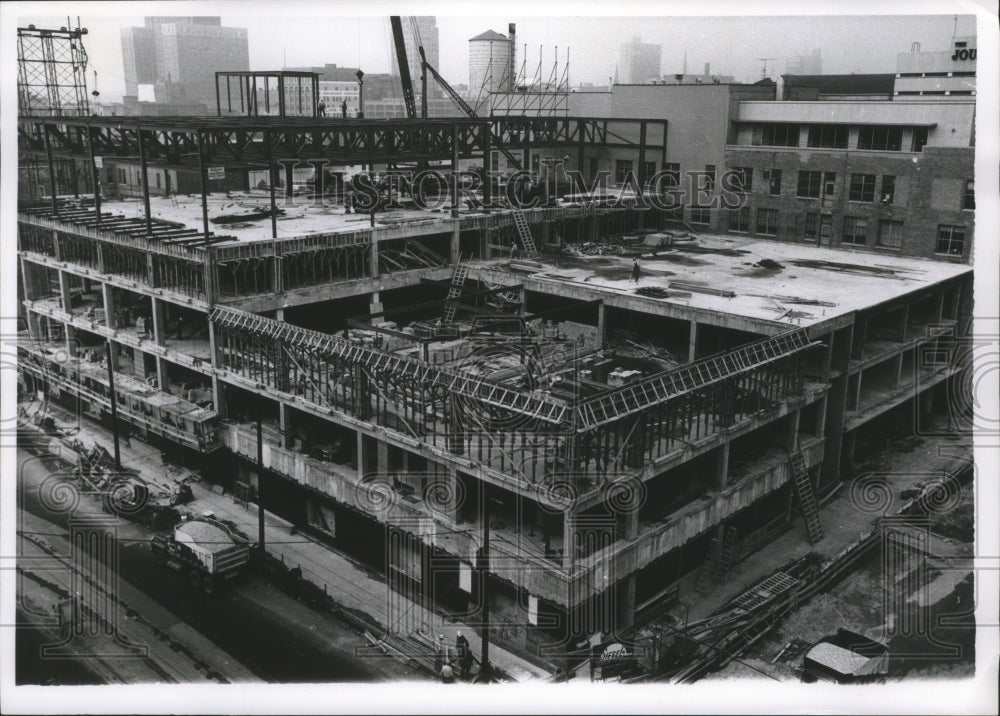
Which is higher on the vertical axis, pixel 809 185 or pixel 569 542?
pixel 809 185

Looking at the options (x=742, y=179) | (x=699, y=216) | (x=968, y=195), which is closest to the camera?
(x=968, y=195)

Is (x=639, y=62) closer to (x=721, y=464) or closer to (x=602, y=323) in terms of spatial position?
(x=602, y=323)

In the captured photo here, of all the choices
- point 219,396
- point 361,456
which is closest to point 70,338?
point 219,396

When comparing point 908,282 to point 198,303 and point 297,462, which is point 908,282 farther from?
point 198,303

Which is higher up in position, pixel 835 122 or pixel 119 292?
pixel 835 122

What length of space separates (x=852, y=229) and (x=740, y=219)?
25.2 feet

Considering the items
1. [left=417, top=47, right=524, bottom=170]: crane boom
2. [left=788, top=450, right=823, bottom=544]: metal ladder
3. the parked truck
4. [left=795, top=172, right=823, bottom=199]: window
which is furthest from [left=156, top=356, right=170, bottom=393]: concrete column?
[left=795, top=172, right=823, bottom=199]: window

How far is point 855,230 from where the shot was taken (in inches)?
2105

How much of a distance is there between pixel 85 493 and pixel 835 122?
4723cm

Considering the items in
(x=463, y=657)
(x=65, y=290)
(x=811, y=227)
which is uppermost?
(x=811, y=227)

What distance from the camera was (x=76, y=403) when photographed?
45500mm

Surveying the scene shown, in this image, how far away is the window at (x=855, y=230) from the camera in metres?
53.0

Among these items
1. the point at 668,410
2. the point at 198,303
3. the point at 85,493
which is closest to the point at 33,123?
the point at 198,303

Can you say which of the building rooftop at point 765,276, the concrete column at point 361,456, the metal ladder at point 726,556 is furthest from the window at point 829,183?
the concrete column at point 361,456
